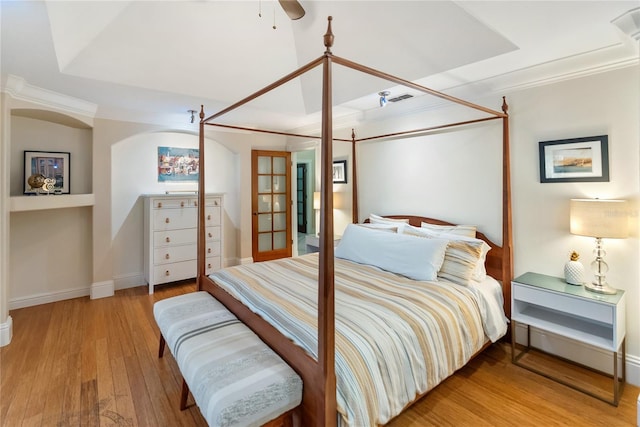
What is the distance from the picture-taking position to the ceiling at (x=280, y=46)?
1811mm

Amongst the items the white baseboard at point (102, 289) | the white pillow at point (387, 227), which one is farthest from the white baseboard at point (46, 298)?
the white pillow at point (387, 227)

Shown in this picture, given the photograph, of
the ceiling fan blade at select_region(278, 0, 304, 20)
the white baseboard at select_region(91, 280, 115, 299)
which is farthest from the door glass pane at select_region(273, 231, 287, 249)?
the ceiling fan blade at select_region(278, 0, 304, 20)

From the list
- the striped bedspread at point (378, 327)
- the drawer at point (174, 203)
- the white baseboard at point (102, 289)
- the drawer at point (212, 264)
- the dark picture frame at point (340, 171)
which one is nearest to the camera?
the striped bedspread at point (378, 327)

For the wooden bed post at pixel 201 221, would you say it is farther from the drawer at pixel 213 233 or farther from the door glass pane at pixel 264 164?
the door glass pane at pixel 264 164

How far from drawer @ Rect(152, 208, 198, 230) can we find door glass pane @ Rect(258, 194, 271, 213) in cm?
123

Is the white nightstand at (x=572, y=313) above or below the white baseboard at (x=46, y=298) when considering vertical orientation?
above

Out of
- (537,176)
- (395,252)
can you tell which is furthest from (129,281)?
(537,176)

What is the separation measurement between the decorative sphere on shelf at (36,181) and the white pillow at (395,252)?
10.4 ft

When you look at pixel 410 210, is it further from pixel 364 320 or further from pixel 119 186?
pixel 119 186

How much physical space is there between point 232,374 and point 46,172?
354 centimetres

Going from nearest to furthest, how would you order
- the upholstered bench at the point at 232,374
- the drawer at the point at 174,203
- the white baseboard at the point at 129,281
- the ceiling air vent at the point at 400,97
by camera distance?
the upholstered bench at the point at 232,374 → the ceiling air vent at the point at 400,97 → the drawer at the point at 174,203 → the white baseboard at the point at 129,281

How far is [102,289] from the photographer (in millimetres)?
3660

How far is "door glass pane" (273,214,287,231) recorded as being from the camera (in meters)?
5.26

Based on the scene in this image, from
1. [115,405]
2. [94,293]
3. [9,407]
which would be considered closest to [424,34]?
[115,405]
